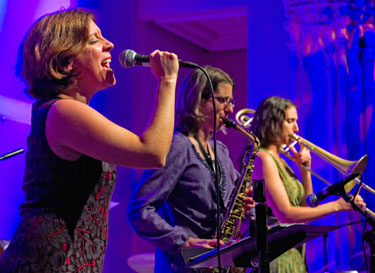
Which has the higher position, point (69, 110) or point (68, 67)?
point (68, 67)

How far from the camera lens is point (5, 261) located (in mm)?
1720

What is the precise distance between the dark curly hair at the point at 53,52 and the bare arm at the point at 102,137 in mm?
118

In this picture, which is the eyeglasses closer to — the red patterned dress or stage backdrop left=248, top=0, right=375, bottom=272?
the red patterned dress

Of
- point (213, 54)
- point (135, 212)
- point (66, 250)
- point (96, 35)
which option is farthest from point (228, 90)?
point (213, 54)

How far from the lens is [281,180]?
3.77 m

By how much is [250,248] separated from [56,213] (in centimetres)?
88

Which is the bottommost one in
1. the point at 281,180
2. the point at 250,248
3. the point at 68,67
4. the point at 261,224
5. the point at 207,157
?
the point at 250,248

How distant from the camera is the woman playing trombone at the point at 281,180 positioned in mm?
3578

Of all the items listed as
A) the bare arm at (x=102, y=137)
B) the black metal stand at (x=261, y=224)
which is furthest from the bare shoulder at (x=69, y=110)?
the black metal stand at (x=261, y=224)

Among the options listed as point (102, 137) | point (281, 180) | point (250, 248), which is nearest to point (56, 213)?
point (102, 137)

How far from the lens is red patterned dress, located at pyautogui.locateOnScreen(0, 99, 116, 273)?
172cm

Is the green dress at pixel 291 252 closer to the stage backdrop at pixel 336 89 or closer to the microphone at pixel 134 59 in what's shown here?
the stage backdrop at pixel 336 89

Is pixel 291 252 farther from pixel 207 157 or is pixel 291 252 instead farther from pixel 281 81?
pixel 281 81

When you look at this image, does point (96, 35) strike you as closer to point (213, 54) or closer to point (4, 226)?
point (4, 226)
